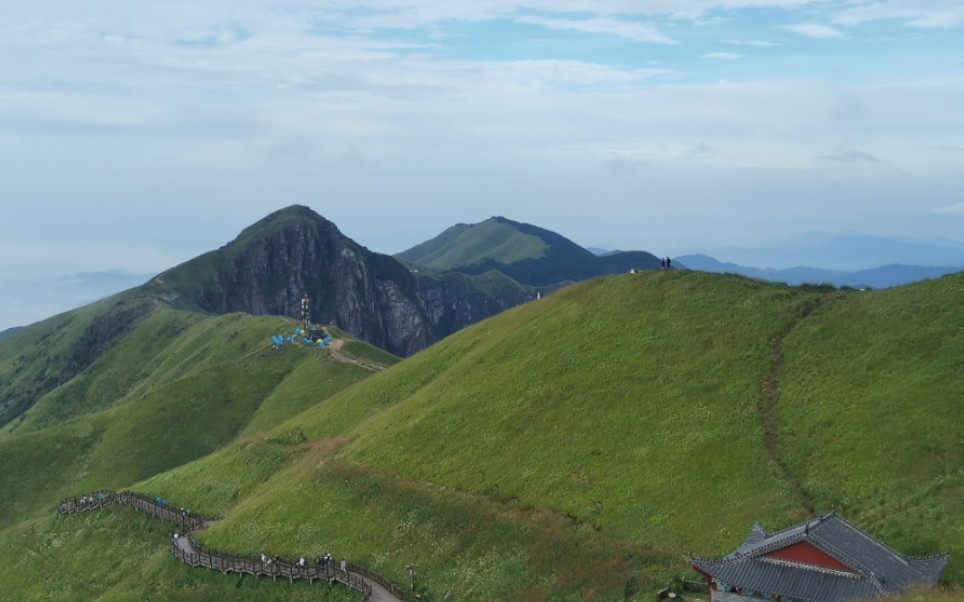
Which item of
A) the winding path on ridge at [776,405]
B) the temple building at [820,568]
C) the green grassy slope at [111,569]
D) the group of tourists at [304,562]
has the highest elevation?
the winding path on ridge at [776,405]

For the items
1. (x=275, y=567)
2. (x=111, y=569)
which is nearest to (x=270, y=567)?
(x=275, y=567)

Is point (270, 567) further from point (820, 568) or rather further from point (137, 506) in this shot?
point (820, 568)

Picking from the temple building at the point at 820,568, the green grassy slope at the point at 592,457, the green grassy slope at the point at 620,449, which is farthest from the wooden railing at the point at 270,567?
the temple building at the point at 820,568

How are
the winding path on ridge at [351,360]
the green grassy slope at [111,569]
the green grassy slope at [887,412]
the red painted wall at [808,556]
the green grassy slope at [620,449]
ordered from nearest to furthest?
the red painted wall at [808,556], the green grassy slope at [887,412], the green grassy slope at [620,449], the green grassy slope at [111,569], the winding path on ridge at [351,360]

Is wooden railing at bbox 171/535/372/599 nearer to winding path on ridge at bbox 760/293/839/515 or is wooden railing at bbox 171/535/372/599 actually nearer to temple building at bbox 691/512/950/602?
temple building at bbox 691/512/950/602

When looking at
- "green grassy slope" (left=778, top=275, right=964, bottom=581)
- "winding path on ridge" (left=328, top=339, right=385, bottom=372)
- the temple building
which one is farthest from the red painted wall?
"winding path on ridge" (left=328, top=339, right=385, bottom=372)

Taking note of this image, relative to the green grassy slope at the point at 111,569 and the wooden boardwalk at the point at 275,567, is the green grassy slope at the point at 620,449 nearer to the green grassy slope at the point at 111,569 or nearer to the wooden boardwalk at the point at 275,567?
the green grassy slope at the point at 111,569

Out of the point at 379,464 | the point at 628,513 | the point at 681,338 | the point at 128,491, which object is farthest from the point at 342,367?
the point at 628,513
